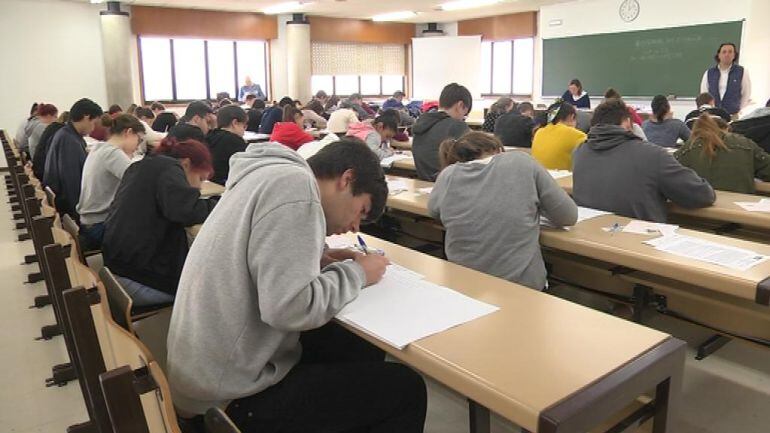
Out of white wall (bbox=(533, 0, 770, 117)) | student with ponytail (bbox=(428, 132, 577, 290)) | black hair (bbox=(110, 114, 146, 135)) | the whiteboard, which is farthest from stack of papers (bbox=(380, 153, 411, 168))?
the whiteboard

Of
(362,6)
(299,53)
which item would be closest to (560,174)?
(362,6)

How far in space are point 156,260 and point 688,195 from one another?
239 cm

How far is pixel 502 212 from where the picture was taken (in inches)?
93.2

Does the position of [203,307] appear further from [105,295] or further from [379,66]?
[379,66]

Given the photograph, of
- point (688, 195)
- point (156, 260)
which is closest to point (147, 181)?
point (156, 260)

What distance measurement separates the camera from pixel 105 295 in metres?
1.39

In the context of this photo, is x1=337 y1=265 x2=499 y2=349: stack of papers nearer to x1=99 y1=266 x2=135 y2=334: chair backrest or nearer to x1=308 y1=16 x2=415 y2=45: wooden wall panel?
x1=99 y1=266 x2=135 y2=334: chair backrest

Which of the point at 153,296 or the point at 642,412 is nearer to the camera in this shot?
the point at 642,412

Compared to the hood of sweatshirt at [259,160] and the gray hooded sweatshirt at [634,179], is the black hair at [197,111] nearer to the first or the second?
the gray hooded sweatshirt at [634,179]

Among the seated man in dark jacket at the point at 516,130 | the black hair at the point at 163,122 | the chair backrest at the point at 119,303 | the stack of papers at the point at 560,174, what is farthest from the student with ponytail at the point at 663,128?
the black hair at the point at 163,122

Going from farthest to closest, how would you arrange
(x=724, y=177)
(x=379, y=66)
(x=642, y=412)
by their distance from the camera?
(x=379, y=66)
(x=724, y=177)
(x=642, y=412)

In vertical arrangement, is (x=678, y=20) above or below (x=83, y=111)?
above

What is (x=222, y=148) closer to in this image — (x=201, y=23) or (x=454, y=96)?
(x=454, y=96)

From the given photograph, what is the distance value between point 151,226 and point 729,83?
24.7 ft
